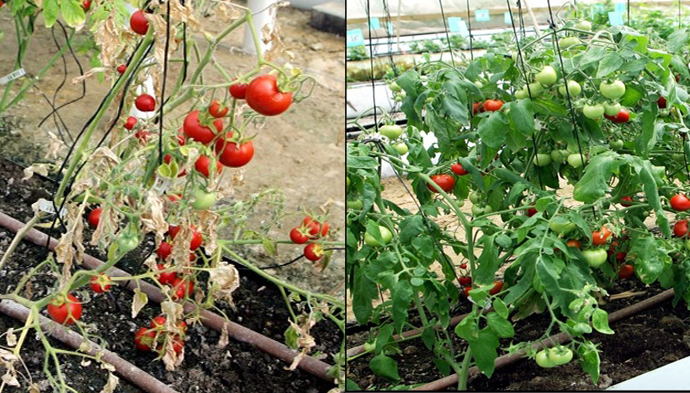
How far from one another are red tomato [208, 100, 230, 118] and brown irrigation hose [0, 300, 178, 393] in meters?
0.72

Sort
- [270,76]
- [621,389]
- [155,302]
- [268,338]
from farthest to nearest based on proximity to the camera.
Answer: [155,302], [268,338], [621,389], [270,76]

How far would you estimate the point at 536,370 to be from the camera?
6.36 ft

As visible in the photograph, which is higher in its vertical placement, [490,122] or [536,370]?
[490,122]

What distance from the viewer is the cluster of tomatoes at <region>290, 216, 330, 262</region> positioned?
1854mm

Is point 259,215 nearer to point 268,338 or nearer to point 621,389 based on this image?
point 268,338

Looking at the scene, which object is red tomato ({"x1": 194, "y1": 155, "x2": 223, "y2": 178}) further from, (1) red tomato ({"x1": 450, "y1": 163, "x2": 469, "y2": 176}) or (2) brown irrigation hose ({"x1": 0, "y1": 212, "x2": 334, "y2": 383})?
(1) red tomato ({"x1": 450, "y1": 163, "x2": 469, "y2": 176})

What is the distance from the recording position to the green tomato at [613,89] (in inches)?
65.6

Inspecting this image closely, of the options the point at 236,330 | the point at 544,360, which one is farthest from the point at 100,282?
the point at 544,360

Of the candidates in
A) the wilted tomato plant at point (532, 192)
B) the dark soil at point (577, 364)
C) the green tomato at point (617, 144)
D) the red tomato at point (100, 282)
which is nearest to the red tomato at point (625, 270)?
the wilted tomato plant at point (532, 192)

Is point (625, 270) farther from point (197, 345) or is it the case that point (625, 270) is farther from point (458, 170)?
point (197, 345)

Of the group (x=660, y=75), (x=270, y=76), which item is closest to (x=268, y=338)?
(x=270, y=76)

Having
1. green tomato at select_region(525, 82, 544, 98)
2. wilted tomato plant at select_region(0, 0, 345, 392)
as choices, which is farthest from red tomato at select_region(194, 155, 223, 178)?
green tomato at select_region(525, 82, 544, 98)

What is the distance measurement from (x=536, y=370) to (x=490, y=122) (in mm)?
635

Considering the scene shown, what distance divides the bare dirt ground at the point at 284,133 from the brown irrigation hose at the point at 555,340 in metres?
0.73
